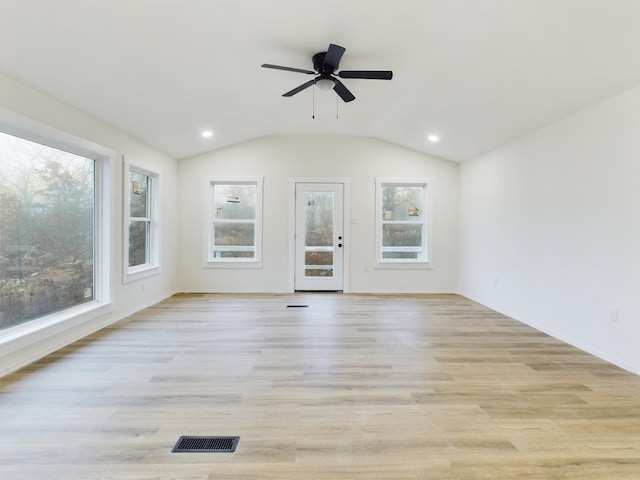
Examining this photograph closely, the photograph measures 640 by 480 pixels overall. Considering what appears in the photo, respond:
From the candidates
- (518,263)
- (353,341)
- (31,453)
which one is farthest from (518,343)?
(31,453)

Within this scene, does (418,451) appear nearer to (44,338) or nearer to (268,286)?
(44,338)

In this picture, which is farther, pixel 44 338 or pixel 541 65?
pixel 44 338

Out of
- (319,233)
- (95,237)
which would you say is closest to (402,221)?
(319,233)

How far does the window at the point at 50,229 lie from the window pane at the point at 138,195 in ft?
2.52

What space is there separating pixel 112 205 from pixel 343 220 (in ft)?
12.0

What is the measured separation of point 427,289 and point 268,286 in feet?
9.72

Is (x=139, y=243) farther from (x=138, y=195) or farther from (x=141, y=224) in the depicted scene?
(x=138, y=195)

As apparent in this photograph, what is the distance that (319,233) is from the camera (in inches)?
244

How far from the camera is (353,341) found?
139 inches

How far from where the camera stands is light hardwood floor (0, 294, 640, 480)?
5.54 feet

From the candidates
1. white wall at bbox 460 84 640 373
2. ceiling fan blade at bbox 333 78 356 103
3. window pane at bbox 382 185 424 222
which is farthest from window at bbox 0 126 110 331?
white wall at bbox 460 84 640 373

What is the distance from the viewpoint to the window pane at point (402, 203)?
628cm

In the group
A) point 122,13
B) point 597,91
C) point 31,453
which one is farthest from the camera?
point 597,91

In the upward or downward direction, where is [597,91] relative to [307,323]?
upward
